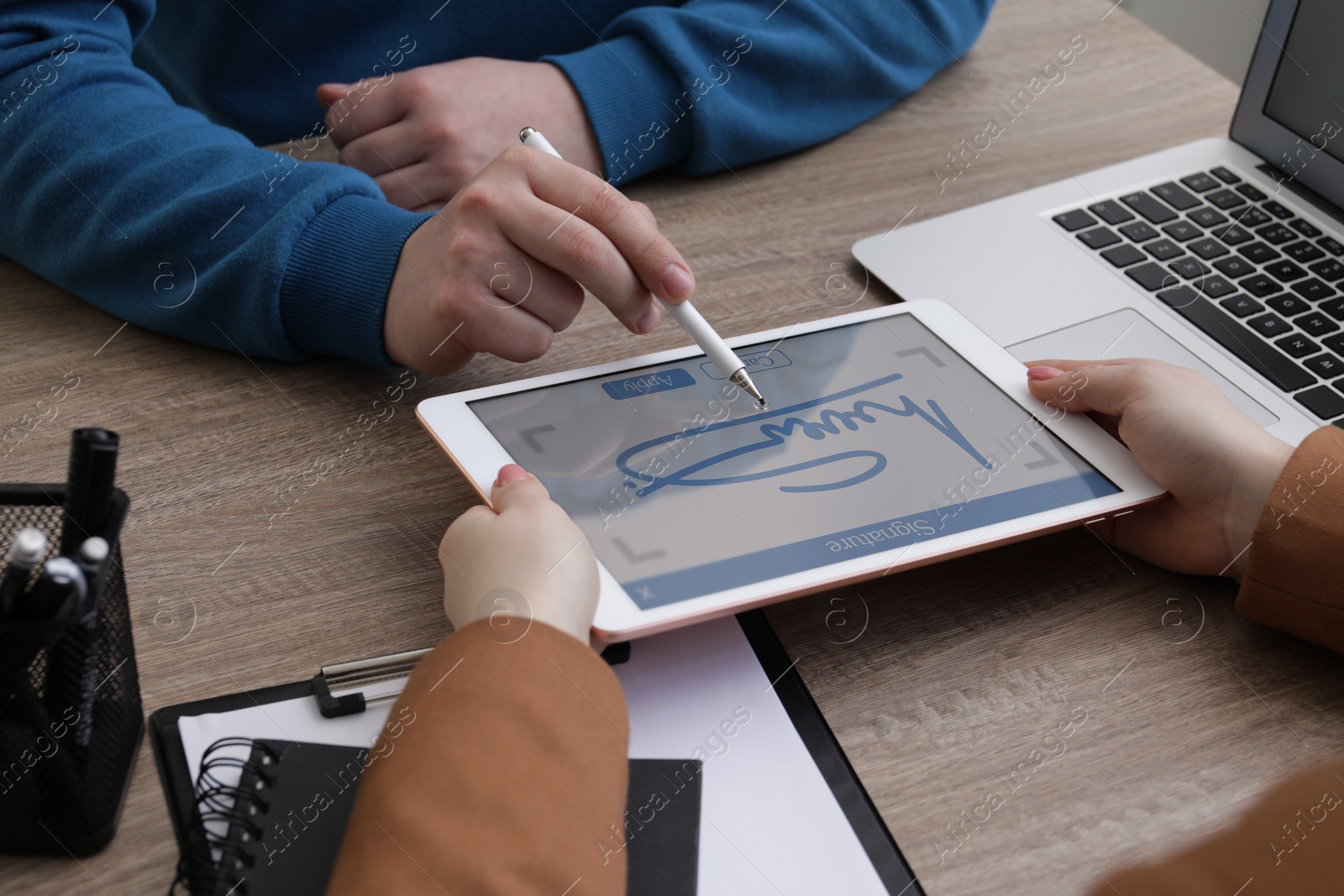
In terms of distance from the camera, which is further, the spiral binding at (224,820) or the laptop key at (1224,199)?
the laptop key at (1224,199)

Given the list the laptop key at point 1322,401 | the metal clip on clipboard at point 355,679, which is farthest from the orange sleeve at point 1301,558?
the metal clip on clipboard at point 355,679

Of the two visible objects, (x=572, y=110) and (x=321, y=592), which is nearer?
(x=321, y=592)

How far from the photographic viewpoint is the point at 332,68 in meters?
1.01

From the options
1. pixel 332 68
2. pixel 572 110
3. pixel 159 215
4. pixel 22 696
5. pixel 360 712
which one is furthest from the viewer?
pixel 332 68

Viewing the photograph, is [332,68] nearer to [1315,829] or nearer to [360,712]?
[360,712]

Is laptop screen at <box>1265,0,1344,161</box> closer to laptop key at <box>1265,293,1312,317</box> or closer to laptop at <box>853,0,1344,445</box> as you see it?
laptop at <box>853,0,1344,445</box>

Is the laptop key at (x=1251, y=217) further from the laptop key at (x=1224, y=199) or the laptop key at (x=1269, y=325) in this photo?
the laptop key at (x=1269, y=325)

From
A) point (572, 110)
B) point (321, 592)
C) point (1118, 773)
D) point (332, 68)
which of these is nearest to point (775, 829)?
point (1118, 773)

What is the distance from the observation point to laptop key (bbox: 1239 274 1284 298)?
778 millimetres

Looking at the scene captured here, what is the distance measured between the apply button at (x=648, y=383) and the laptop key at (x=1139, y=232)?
42cm

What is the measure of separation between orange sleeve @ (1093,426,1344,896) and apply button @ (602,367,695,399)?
1.15ft

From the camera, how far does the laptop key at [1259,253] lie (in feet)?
2.64

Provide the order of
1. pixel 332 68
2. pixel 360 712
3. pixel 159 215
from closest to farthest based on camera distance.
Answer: pixel 360 712
pixel 159 215
pixel 332 68

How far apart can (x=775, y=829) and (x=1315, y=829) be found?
0.77 ft
